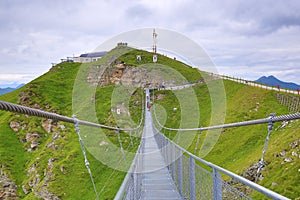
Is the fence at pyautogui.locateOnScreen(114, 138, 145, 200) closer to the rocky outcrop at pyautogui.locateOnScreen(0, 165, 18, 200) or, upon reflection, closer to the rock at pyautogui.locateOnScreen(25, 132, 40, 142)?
the rocky outcrop at pyautogui.locateOnScreen(0, 165, 18, 200)

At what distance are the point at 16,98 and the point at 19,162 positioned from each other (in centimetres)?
1824

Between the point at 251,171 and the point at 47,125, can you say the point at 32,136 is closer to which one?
the point at 47,125

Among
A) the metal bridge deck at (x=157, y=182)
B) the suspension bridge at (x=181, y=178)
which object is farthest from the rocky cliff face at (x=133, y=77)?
the suspension bridge at (x=181, y=178)

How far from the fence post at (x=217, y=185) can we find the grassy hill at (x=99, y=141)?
8.07 meters

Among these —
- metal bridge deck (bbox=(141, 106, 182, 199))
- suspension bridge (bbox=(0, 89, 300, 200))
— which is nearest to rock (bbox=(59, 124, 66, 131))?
metal bridge deck (bbox=(141, 106, 182, 199))

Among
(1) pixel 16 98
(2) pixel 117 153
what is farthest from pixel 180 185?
(1) pixel 16 98

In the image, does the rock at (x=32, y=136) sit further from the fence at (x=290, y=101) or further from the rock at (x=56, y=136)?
the fence at (x=290, y=101)

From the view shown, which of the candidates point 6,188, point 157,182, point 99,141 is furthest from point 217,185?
point 6,188

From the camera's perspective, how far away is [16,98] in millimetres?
54531

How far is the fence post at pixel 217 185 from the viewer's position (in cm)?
340

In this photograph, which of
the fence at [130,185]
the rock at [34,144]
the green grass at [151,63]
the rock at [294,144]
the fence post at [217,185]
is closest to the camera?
the fence at [130,185]

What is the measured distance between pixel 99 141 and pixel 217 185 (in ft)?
105

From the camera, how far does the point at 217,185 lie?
3.48 metres

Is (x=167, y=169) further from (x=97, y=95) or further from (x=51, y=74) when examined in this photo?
(x=51, y=74)
